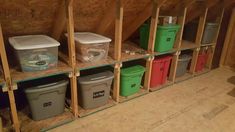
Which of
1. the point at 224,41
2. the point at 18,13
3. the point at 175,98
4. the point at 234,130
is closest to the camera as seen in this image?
the point at 18,13

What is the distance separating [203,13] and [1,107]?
3443 millimetres

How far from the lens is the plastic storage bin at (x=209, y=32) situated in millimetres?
3567

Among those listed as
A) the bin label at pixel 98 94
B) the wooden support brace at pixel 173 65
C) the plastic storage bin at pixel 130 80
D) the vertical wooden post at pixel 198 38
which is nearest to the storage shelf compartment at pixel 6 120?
the bin label at pixel 98 94

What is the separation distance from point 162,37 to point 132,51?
0.50 meters

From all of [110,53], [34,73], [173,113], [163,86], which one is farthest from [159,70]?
[34,73]

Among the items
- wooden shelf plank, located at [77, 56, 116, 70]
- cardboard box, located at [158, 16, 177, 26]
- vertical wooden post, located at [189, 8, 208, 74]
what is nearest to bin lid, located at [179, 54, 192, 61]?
vertical wooden post, located at [189, 8, 208, 74]

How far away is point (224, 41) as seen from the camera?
14.0 ft

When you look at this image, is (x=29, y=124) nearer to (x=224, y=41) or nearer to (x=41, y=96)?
(x=41, y=96)

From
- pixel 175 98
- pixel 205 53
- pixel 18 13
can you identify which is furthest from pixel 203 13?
pixel 18 13

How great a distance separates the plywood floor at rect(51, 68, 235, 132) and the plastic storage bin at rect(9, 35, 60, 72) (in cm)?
76

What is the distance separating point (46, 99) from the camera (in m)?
2.07

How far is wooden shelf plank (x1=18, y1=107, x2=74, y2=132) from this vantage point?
2.06 m

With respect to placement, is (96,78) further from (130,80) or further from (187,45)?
(187,45)

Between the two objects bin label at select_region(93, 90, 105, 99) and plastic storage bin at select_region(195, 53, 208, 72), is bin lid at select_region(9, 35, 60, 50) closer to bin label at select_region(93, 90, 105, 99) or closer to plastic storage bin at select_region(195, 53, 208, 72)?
bin label at select_region(93, 90, 105, 99)
